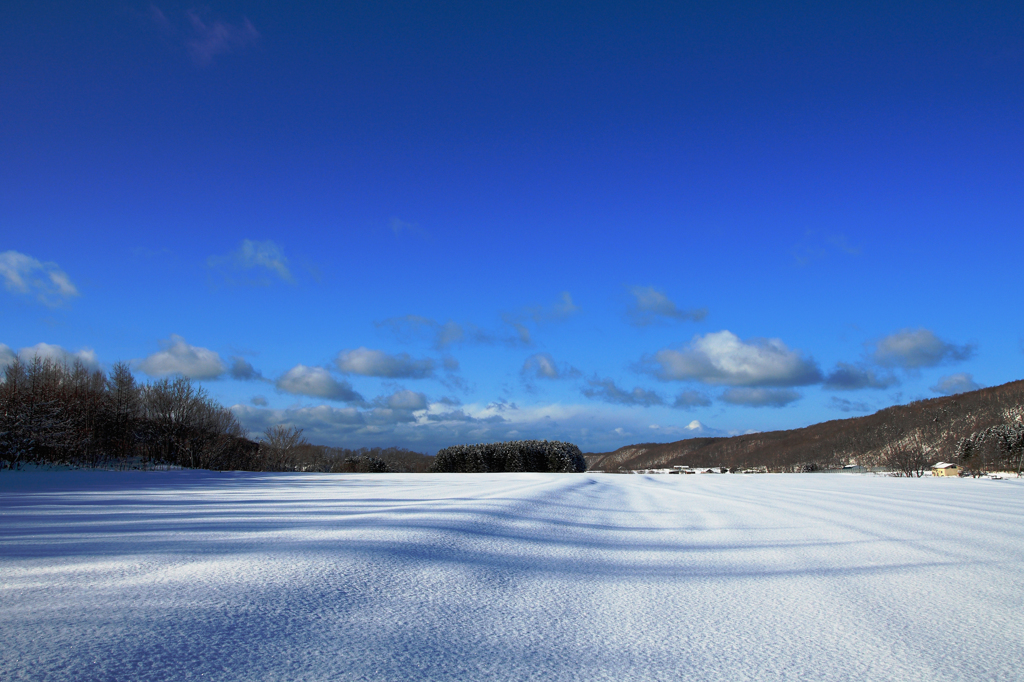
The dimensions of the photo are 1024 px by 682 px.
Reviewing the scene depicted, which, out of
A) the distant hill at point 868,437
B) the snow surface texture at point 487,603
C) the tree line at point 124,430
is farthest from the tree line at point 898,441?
the tree line at point 124,430

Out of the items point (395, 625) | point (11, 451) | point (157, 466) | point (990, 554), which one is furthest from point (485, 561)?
point (157, 466)

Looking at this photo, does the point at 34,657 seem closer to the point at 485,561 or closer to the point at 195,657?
the point at 195,657

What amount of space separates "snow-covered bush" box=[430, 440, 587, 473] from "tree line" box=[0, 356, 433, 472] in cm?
122

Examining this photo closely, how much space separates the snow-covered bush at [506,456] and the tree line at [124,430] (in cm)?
122

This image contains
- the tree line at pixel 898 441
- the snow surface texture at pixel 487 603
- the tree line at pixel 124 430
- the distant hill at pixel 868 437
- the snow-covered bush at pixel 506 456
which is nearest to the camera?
the snow surface texture at pixel 487 603

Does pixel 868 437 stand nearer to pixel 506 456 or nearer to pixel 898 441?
pixel 898 441

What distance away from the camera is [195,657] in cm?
104

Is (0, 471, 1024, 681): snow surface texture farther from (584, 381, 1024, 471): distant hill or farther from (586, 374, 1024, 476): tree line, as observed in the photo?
(584, 381, 1024, 471): distant hill

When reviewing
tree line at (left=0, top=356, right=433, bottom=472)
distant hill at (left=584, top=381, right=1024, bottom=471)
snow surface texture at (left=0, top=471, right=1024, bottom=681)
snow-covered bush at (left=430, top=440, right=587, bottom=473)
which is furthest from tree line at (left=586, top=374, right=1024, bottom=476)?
tree line at (left=0, top=356, right=433, bottom=472)

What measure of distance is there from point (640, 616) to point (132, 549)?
1813 millimetres

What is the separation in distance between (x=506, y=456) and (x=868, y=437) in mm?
43730

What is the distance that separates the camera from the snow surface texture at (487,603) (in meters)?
1.11

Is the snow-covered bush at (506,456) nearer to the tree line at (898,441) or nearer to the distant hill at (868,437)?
the distant hill at (868,437)

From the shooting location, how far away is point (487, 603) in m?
1.53
